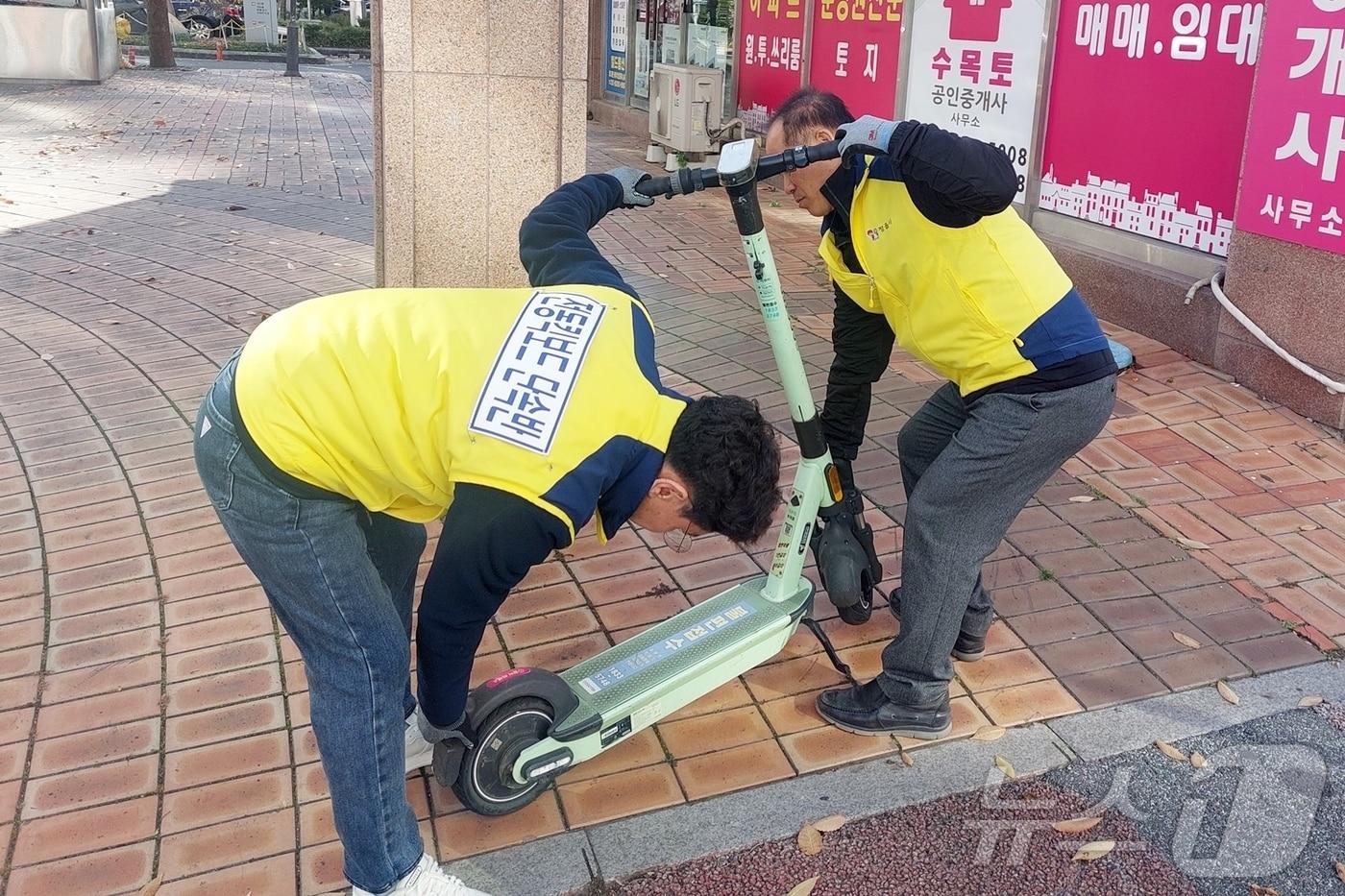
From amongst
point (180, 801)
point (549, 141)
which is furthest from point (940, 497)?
point (549, 141)

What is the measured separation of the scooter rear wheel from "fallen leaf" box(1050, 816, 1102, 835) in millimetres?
1213

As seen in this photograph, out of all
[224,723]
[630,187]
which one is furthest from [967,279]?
[224,723]

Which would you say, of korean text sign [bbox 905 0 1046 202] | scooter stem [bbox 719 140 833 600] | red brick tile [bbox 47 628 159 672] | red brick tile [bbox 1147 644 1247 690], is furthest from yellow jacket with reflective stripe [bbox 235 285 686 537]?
korean text sign [bbox 905 0 1046 202]

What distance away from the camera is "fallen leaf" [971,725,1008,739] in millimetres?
3092

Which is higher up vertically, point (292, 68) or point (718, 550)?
point (292, 68)

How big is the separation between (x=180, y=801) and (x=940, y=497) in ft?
6.47

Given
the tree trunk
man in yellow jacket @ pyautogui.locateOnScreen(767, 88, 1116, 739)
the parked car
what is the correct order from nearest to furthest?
man in yellow jacket @ pyautogui.locateOnScreen(767, 88, 1116, 739) → the tree trunk → the parked car

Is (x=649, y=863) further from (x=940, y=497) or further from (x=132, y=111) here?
(x=132, y=111)

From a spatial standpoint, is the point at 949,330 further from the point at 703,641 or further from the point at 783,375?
the point at 703,641

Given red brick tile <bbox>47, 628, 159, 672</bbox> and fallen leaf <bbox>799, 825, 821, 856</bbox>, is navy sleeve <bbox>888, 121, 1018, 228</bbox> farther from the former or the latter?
red brick tile <bbox>47, 628, 159, 672</bbox>

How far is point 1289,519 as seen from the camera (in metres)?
4.23

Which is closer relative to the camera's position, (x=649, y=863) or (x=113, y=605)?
(x=649, y=863)

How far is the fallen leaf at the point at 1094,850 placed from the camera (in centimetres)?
267

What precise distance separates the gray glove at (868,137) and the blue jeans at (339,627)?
129cm
